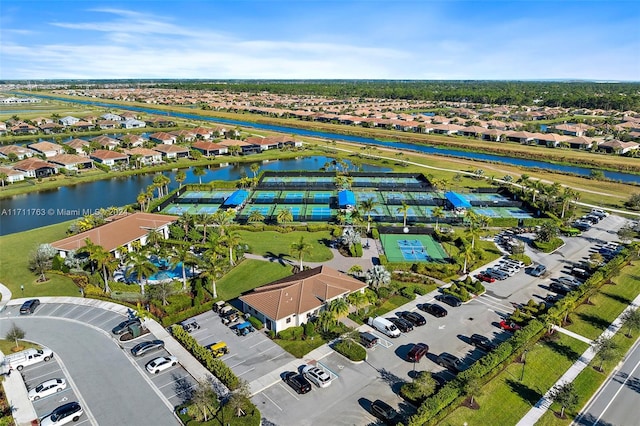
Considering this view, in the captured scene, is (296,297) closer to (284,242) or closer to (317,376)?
(317,376)

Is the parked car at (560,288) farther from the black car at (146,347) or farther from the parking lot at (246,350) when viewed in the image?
the black car at (146,347)

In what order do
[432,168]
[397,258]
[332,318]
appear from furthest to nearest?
[432,168] < [397,258] < [332,318]

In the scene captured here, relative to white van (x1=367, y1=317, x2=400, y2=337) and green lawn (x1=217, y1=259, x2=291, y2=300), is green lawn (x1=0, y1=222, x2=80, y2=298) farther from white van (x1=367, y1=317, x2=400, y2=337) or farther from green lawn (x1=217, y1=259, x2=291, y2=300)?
white van (x1=367, y1=317, x2=400, y2=337)

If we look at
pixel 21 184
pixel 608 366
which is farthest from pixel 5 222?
pixel 608 366

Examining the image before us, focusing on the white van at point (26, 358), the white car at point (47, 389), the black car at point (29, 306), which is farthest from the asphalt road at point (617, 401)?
the black car at point (29, 306)

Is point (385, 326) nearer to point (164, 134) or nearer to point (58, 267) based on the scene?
point (58, 267)

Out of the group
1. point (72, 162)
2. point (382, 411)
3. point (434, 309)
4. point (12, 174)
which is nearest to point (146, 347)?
point (382, 411)
